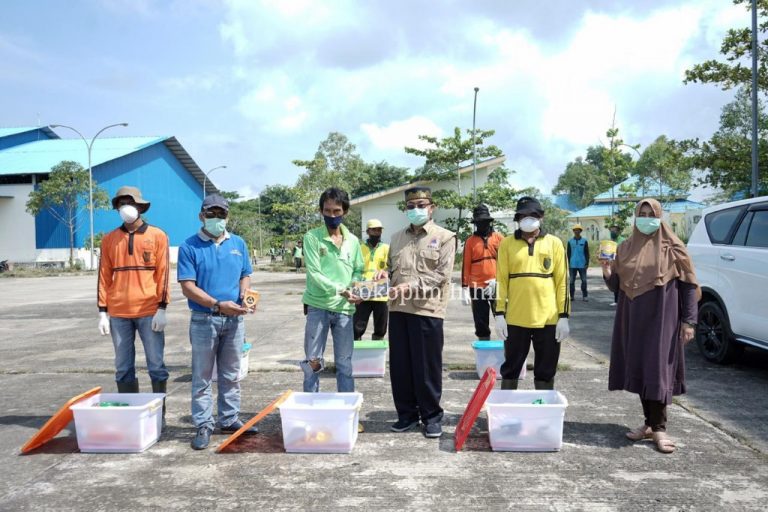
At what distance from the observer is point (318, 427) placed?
4195mm

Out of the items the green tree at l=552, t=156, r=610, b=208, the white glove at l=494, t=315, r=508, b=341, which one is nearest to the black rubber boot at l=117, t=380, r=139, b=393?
the white glove at l=494, t=315, r=508, b=341

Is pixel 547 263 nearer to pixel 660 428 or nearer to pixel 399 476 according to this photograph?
pixel 660 428

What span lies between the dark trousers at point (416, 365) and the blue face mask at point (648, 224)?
5.48ft

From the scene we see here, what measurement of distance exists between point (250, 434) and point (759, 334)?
517 cm

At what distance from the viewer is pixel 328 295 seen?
15.3ft

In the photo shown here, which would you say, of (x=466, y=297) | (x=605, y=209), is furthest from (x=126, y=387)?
(x=605, y=209)

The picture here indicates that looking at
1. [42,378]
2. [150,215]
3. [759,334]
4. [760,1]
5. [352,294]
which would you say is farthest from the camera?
[150,215]

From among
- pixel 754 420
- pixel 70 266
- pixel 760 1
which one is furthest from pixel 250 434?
pixel 70 266

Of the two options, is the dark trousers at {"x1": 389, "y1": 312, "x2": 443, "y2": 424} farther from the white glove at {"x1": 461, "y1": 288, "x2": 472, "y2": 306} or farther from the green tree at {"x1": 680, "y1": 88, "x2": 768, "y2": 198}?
the green tree at {"x1": 680, "y1": 88, "x2": 768, "y2": 198}

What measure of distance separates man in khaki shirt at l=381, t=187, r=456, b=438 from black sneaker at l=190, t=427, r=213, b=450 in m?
1.45

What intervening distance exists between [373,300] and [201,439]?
10.0 ft

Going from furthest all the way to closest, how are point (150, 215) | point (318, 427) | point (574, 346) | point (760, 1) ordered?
point (150, 215), point (760, 1), point (574, 346), point (318, 427)

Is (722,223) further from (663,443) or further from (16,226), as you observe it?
(16,226)

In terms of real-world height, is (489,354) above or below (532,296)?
below
